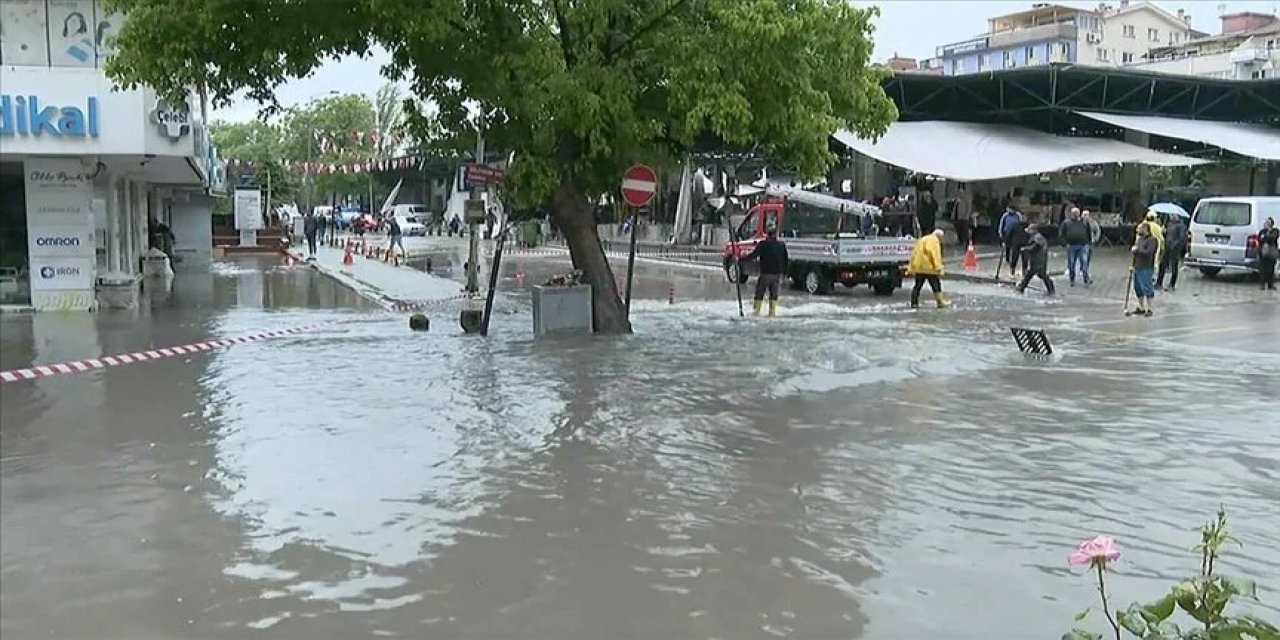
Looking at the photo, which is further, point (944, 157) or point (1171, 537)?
point (944, 157)

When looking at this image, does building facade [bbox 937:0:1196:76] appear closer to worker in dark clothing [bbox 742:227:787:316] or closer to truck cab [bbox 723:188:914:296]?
truck cab [bbox 723:188:914:296]

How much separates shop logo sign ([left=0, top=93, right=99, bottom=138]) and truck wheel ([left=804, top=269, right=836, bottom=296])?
13.7m

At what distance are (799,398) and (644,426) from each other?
6.46ft

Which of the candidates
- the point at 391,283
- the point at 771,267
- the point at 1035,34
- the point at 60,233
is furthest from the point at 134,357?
the point at 1035,34

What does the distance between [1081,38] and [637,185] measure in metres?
87.3

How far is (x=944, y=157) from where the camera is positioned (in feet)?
111

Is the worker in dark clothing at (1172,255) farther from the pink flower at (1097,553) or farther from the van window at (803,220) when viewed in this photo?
the pink flower at (1097,553)

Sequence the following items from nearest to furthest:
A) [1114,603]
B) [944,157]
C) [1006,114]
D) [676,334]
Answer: [1114,603], [676,334], [944,157], [1006,114]

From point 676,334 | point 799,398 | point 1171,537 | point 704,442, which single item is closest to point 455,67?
point 676,334

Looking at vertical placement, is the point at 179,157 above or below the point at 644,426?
above

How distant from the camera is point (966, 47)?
325 ft

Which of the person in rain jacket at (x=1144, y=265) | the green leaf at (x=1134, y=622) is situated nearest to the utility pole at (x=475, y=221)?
the person in rain jacket at (x=1144, y=265)

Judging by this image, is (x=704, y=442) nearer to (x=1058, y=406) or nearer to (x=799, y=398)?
(x=799, y=398)

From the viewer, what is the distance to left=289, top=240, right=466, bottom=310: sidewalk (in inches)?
889
